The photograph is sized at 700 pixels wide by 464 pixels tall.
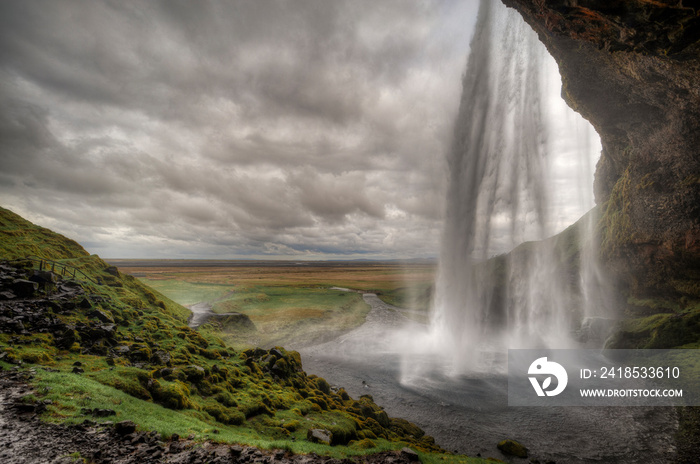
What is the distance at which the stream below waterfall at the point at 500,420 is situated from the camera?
57.6 feet

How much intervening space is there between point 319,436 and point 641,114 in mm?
48487

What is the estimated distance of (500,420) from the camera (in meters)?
21.2

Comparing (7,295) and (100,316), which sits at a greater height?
(7,295)

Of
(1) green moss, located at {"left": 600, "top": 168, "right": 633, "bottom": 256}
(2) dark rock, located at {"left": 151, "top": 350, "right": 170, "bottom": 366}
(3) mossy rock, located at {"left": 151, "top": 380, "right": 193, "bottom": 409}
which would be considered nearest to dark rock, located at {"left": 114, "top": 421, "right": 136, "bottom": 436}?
(3) mossy rock, located at {"left": 151, "top": 380, "right": 193, "bottom": 409}

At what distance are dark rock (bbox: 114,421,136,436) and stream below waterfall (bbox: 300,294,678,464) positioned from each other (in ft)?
59.0

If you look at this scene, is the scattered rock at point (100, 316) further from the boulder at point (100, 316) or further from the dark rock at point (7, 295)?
the dark rock at point (7, 295)

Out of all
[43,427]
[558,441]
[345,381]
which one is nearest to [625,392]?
[558,441]

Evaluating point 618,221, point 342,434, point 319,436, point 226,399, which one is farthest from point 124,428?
point 618,221

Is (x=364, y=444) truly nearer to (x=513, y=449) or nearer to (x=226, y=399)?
(x=226, y=399)

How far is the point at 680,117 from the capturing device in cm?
2819

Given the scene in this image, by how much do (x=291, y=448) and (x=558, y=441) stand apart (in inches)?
745

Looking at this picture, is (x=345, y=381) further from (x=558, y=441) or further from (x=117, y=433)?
(x=117, y=433)

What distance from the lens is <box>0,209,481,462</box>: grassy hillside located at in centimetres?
1217

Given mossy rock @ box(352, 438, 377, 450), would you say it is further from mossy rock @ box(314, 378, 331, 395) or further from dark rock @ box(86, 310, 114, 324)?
dark rock @ box(86, 310, 114, 324)
